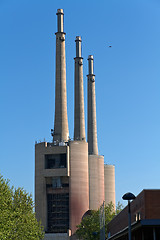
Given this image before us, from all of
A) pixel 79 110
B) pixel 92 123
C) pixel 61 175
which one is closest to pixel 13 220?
pixel 61 175

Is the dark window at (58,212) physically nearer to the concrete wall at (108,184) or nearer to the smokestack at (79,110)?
the smokestack at (79,110)

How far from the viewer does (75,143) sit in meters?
166

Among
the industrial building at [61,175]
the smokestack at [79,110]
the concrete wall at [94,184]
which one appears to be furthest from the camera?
the concrete wall at [94,184]

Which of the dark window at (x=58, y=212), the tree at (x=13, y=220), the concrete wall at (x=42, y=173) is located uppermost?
the concrete wall at (x=42, y=173)

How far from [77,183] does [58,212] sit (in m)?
10.2

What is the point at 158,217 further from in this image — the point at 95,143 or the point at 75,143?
the point at 95,143

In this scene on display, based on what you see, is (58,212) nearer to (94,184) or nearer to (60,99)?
(94,184)

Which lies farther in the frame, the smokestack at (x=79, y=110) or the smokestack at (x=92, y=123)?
the smokestack at (x=92, y=123)

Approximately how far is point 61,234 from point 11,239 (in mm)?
95176

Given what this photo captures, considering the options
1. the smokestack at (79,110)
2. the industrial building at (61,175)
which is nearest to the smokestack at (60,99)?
the industrial building at (61,175)

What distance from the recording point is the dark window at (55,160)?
543 ft

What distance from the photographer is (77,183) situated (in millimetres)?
164750

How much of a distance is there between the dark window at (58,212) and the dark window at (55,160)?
8.56 meters

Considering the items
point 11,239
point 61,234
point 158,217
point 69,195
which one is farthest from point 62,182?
point 158,217
